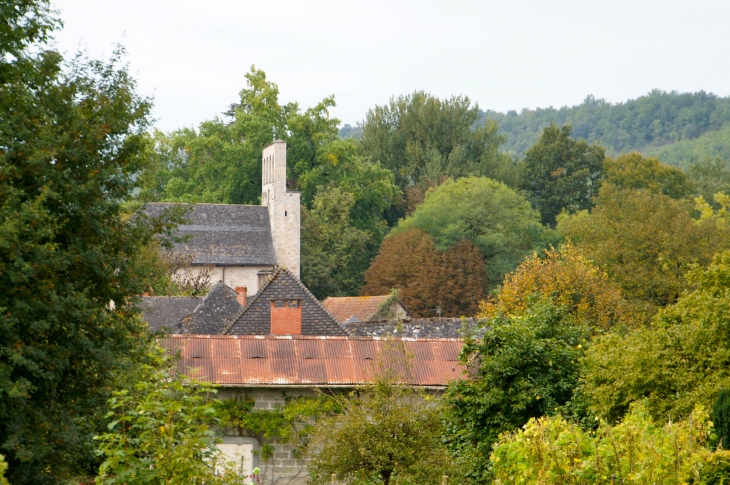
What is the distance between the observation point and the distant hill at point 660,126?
124750mm

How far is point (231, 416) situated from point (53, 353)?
33.0 ft

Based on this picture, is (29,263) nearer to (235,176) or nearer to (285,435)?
(285,435)

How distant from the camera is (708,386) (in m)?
15.6

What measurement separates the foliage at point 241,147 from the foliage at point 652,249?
23327mm

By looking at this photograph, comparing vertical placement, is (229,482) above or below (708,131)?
below

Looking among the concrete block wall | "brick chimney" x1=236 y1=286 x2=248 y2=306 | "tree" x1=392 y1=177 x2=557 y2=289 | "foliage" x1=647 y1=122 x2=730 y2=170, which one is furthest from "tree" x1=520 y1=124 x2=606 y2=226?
the concrete block wall

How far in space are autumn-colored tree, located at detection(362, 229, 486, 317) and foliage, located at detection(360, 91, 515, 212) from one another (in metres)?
14.5

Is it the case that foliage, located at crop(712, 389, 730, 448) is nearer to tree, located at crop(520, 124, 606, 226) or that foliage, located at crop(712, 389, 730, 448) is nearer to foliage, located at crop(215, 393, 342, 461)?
foliage, located at crop(215, 393, 342, 461)

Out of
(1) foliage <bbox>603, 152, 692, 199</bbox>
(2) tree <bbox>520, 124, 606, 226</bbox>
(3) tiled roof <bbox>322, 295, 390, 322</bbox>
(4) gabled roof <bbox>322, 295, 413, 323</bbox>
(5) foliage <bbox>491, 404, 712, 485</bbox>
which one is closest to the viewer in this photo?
(5) foliage <bbox>491, 404, 712, 485</bbox>

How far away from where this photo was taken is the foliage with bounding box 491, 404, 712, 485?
9.63 meters

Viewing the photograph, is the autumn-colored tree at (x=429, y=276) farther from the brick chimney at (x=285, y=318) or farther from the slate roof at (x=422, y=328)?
the brick chimney at (x=285, y=318)

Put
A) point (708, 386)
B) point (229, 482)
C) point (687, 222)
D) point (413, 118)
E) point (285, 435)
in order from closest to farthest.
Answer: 1. point (229, 482)
2. point (708, 386)
3. point (285, 435)
4. point (687, 222)
5. point (413, 118)

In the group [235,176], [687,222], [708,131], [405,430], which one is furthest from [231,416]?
[708,131]

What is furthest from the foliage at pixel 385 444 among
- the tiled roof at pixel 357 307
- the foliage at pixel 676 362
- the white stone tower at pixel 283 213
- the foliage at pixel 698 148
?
the foliage at pixel 698 148
